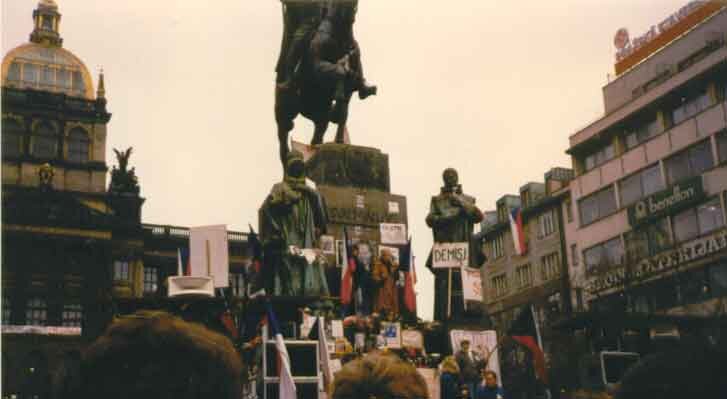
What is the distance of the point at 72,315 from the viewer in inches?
Result: 2960

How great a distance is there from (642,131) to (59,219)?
4615 cm

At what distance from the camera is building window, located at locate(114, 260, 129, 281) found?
259 feet

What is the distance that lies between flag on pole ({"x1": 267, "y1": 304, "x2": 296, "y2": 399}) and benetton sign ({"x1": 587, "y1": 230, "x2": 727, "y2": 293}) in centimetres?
3826

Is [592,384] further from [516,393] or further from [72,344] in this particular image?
[72,344]

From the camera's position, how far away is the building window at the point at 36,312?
73.4 meters

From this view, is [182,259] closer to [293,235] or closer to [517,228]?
[293,235]

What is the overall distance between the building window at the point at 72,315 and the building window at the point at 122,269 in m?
4.43

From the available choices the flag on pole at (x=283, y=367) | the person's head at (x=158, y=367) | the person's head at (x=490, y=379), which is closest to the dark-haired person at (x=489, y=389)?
the person's head at (x=490, y=379)

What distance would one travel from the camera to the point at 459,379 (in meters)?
13.0

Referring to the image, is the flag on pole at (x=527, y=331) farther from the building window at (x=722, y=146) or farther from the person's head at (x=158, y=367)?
the building window at (x=722, y=146)

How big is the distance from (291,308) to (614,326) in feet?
15.4

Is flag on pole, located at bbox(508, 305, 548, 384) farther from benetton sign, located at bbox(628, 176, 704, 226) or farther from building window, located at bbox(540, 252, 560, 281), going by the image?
building window, located at bbox(540, 252, 560, 281)

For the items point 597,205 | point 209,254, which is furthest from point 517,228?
point 597,205

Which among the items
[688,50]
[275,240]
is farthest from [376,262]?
[688,50]
